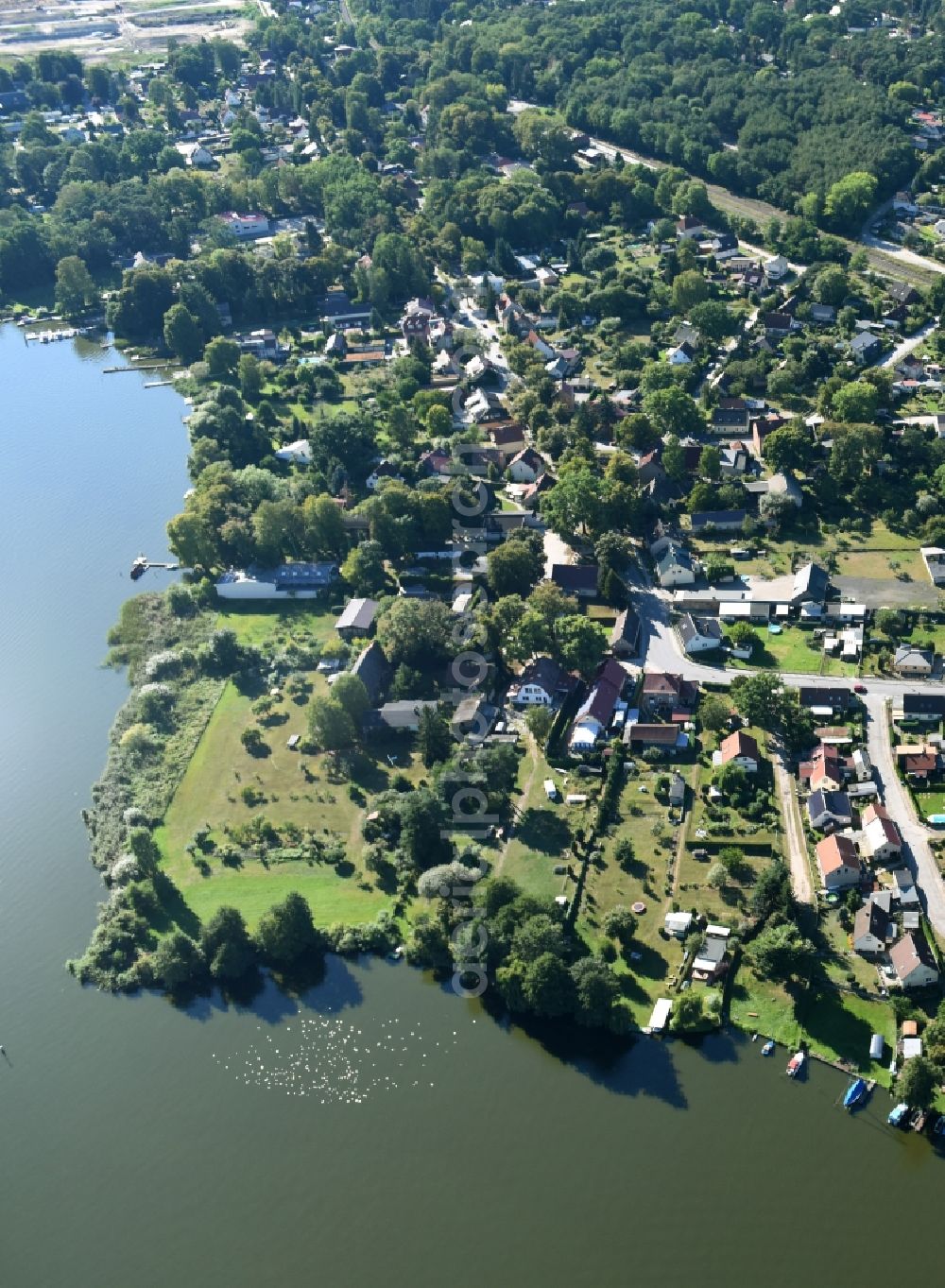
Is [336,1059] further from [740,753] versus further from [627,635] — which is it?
[627,635]

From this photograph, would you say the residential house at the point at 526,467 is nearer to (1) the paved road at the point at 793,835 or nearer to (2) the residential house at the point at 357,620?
(2) the residential house at the point at 357,620

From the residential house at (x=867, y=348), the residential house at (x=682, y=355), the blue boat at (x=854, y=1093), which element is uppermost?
the residential house at (x=867, y=348)

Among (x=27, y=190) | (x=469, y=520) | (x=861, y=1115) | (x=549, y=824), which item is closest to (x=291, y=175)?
(x=27, y=190)

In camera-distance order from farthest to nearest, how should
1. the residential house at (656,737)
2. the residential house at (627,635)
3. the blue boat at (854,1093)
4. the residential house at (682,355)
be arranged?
the residential house at (682,355)
the residential house at (627,635)
the residential house at (656,737)
the blue boat at (854,1093)

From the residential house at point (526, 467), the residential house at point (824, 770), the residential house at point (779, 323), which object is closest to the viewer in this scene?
the residential house at point (824, 770)

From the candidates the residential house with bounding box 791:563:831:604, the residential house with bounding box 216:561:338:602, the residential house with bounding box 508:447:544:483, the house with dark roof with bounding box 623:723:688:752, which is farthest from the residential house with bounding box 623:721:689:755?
the residential house with bounding box 508:447:544:483

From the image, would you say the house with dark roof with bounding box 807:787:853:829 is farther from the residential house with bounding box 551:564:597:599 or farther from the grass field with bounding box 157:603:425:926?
the residential house with bounding box 551:564:597:599

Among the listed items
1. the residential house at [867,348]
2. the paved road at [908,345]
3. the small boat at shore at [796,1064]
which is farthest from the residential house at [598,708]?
the paved road at [908,345]

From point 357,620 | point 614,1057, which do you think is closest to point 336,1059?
point 614,1057
